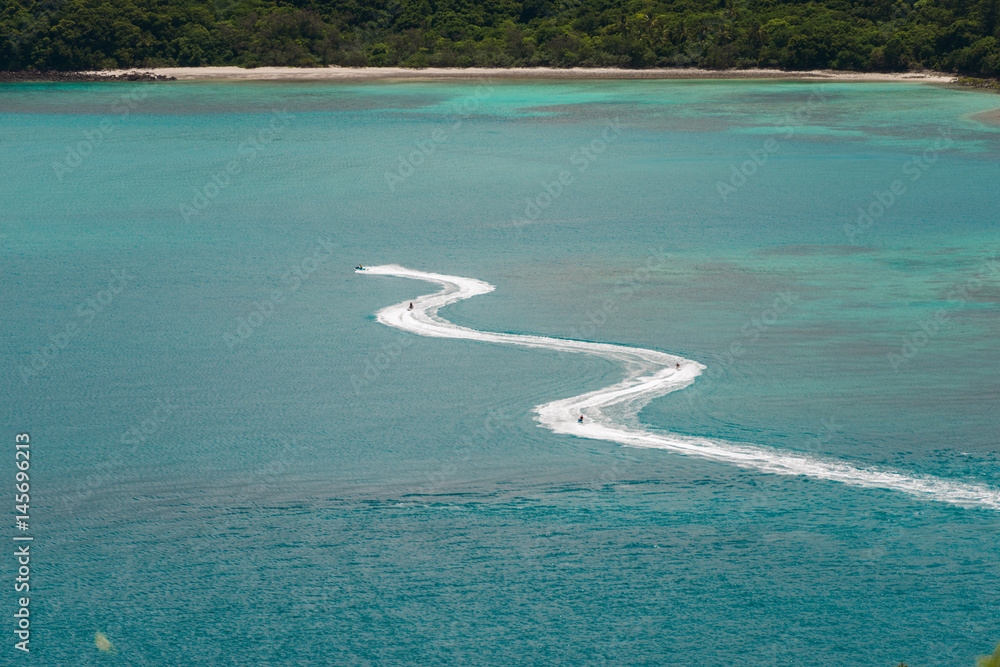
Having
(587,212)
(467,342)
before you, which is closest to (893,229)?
(587,212)

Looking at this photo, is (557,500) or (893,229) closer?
(557,500)

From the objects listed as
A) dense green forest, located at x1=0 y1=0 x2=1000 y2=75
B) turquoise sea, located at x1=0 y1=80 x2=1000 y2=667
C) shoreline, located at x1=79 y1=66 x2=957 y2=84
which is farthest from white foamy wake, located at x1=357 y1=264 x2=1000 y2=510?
dense green forest, located at x1=0 y1=0 x2=1000 y2=75

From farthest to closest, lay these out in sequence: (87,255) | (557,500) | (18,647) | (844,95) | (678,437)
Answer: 1. (844,95)
2. (87,255)
3. (678,437)
4. (557,500)
5. (18,647)

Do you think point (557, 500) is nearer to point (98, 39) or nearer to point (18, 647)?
point (18, 647)

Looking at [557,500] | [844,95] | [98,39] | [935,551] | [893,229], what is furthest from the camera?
[98,39]

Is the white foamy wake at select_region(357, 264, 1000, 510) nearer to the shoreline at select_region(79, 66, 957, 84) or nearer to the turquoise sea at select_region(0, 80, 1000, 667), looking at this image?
the turquoise sea at select_region(0, 80, 1000, 667)

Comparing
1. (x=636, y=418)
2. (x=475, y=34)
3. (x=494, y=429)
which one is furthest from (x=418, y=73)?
(x=636, y=418)
